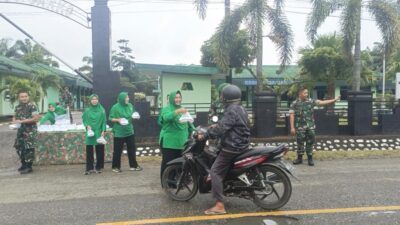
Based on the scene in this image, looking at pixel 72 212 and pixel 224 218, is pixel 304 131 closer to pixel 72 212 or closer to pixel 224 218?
pixel 224 218

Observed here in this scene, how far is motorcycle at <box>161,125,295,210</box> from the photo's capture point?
516 cm

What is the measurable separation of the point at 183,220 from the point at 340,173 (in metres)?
3.92

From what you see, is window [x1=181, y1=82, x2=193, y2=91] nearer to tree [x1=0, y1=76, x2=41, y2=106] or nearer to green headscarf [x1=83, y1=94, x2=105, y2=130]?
tree [x1=0, y1=76, x2=41, y2=106]

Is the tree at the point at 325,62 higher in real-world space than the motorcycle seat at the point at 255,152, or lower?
higher

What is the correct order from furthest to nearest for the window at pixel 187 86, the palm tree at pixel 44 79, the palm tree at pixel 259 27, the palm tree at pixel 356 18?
1. the palm tree at pixel 44 79
2. the window at pixel 187 86
3. the palm tree at pixel 259 27
4. the palm tree at pixel 356 18

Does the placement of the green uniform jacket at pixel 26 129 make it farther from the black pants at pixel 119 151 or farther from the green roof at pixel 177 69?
the green roof at pixel 177 69

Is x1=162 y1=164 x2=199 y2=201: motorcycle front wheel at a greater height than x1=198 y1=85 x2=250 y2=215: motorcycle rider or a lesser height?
lesser

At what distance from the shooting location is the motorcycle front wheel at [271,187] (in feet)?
17.2

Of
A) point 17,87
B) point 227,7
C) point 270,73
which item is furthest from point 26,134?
point 270,73

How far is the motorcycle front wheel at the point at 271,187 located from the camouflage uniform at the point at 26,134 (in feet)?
16.7

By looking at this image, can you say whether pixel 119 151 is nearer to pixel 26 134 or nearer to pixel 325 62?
pixel 26 134

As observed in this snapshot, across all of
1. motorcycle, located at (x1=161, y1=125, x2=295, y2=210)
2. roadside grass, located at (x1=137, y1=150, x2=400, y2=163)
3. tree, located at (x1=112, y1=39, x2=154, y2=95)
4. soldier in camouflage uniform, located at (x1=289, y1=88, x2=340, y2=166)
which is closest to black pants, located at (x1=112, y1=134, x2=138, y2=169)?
roadside grass, located at (x1=137, y1=150, x2=400, y2=163)

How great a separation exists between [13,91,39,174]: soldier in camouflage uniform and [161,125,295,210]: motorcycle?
408cm

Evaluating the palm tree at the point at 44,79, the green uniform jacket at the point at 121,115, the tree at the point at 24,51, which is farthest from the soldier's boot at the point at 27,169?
the tree at the point at 24,51
